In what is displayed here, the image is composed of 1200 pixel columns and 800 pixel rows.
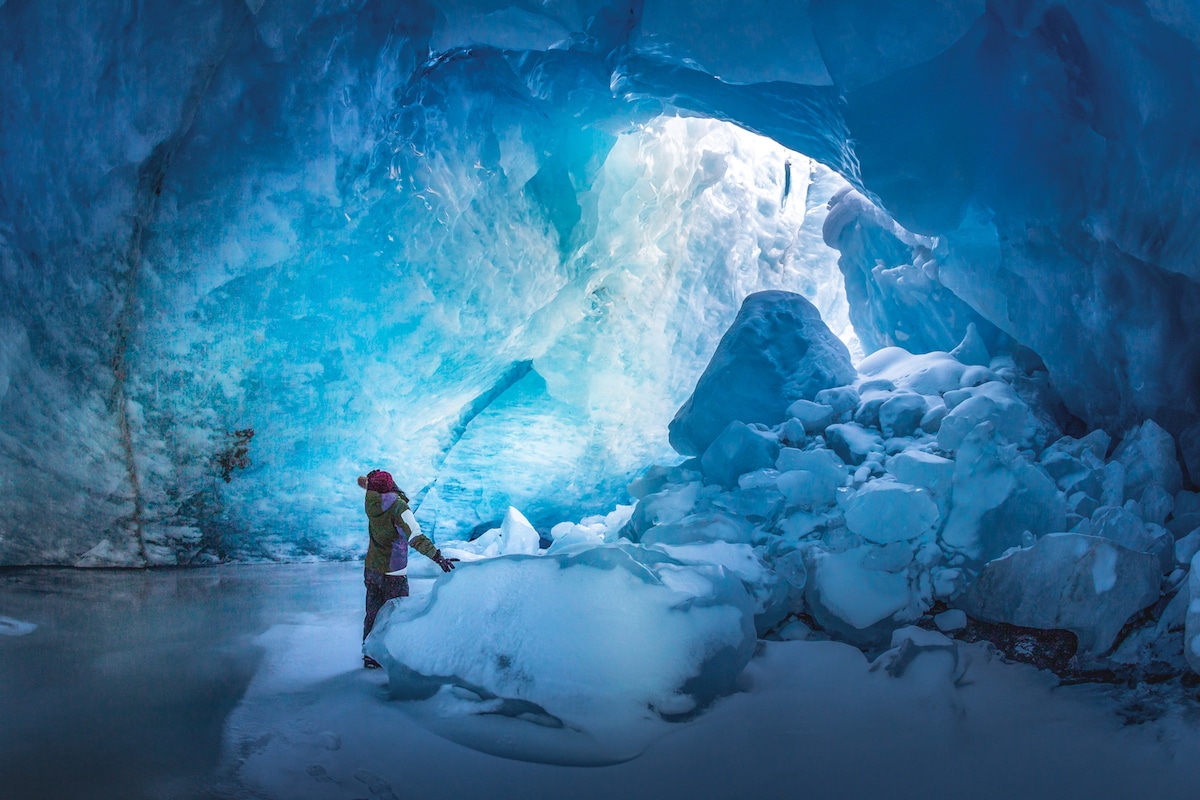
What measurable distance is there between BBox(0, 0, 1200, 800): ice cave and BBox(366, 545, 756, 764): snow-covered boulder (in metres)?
0.01

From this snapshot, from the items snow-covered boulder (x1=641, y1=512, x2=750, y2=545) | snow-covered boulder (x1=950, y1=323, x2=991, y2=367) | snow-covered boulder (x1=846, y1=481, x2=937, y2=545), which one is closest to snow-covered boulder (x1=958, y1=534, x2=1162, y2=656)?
snow-covered boulder (x1=846, y1=481, x2=937, y2=545)

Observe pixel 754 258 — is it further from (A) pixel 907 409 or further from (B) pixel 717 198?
(A) pixel 907 409

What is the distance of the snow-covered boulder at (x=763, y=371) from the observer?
4.80 m

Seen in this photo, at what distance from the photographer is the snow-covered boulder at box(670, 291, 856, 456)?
4805 millimetres

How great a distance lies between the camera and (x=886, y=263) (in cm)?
623

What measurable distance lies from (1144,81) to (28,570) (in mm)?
6223

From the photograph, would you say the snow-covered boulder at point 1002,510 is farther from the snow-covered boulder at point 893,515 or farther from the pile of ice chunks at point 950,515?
the snow-covered boulder at point 893,515

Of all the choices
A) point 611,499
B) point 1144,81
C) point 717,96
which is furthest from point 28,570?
point 1144,81

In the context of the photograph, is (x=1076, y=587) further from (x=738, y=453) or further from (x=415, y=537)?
(x=415, y=537)

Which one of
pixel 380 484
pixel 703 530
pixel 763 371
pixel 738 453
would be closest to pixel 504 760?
pixel 380 484

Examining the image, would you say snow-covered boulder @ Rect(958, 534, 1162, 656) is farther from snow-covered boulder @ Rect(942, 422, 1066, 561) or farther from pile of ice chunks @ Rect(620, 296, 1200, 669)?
snow-covered boulder @ Rect(942, 422, 1066, 561)

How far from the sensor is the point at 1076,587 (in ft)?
9.21

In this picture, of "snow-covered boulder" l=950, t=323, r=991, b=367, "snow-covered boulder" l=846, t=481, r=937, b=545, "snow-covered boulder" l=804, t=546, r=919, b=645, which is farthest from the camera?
"snow-covered boulder" l=950, t=323, r=991, b=367

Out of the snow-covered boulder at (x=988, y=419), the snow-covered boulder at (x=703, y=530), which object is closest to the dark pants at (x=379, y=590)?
the snow-covered boulder at (x=703, y=530)
